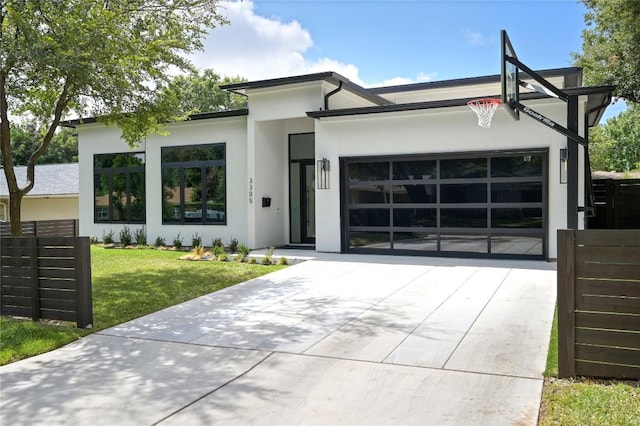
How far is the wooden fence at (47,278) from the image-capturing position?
248 inches

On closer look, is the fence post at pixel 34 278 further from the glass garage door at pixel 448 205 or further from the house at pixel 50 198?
the house at pixel 50 198

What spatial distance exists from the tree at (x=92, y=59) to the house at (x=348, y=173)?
3543 millimetres

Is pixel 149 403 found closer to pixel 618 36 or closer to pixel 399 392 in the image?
pixel 399 392

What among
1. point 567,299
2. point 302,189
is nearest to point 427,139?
point 302,189

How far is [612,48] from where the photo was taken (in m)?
19.8

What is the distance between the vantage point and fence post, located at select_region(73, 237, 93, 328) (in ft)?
20.5

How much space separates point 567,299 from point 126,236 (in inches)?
559

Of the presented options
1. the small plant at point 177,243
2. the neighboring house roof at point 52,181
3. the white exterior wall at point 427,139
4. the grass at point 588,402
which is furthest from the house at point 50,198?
the grass at point 588,402

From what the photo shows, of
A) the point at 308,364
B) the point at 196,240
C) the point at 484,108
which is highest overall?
the point at 484,108

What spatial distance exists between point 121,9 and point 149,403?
749 cm

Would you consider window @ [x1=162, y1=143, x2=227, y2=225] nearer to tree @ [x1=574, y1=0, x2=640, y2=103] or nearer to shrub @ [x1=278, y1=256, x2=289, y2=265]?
shrub @ [x1=278, y1=256, x2=289, y2=265]

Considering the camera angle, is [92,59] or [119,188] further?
[119,188]

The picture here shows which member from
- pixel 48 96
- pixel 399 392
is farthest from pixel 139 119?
pixel 399 392

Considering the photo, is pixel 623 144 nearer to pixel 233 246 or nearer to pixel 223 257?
pixel 233 246
